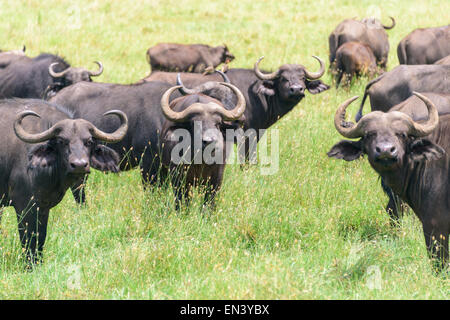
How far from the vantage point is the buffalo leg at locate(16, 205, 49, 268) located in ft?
17.0

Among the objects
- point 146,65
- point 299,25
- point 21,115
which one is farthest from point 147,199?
point 299,25

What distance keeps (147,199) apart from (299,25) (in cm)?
1314

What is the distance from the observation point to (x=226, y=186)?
21.8ft

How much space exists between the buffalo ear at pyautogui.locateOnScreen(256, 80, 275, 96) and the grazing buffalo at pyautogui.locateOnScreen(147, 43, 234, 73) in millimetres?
4676

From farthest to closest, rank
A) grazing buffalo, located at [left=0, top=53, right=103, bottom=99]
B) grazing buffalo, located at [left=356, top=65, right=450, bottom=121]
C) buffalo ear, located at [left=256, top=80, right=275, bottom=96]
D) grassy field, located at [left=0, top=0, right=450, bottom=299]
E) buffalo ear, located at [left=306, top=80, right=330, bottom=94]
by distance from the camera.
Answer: grazing buffalo, located at [left=0, top=53, right=103, bottom=99] → buffalo ear, located at [left=306, top=80, right=330, bottom=94] → buffalo ear, located at [left=256, top=80, right=275, bottom=96] → grazing buffalo, located at [left=356, top=65, right=450, bottom=121] → grassy field, located at [left=0, top=0, right=450, bottom=299]

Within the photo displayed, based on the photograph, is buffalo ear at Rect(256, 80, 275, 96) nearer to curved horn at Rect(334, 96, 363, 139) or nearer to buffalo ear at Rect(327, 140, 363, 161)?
curved horn at Rect(334, 96, 363, 139)

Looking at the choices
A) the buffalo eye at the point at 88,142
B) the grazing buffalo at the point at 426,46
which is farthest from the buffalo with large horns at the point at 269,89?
the buffalo eye at the point at 88,142

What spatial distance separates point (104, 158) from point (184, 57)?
29.2 ft

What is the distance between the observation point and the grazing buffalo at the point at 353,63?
11774mm

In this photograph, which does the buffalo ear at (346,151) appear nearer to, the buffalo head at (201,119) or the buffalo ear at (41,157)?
the buffalo head at (201,119)

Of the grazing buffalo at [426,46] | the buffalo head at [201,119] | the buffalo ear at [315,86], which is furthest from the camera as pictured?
the grazing buffalo at [426,46]

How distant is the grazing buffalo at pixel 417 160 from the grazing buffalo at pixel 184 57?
8683 mm

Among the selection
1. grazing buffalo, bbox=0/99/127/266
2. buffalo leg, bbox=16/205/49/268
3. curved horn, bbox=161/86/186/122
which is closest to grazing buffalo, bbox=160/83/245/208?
curved horn, bbox=161/86/186/122
